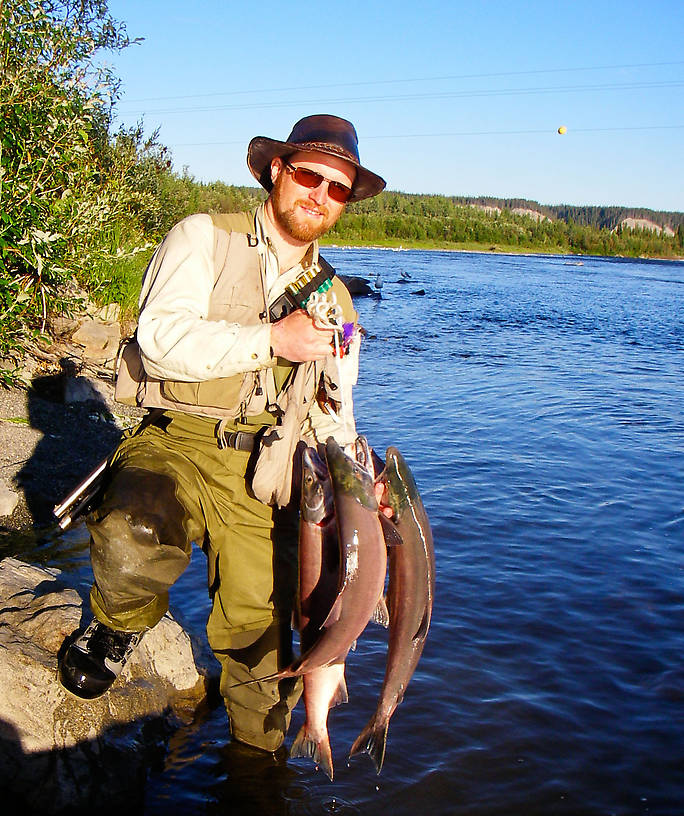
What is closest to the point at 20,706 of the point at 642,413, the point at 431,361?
the point at 642,413

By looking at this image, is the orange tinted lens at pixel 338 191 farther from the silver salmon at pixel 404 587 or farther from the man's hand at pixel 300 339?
the silver salmon at pixel 404 587

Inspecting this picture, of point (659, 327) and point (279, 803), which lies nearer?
point (279, 803)

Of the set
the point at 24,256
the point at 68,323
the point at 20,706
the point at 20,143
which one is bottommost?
the point at 20,706

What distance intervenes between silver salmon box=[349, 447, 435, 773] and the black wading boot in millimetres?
1155

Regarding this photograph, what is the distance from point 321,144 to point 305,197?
0.25 meters

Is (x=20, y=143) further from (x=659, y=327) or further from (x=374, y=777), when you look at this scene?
(x=659, y=327)

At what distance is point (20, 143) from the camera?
7.65m

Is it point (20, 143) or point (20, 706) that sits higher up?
point (20, 143)

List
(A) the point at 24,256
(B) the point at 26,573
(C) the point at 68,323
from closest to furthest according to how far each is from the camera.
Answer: (B) the point at 26,573, (A) the point at 24,256, (C) the point at 68,323

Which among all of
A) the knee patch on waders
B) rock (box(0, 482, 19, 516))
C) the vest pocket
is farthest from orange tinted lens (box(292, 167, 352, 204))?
rock (box(0, 482, 19, 516))

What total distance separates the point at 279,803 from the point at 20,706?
52.3 inches

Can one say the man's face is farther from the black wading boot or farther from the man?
the black wading boot

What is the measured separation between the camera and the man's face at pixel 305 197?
12.6ft

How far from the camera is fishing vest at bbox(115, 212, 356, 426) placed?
12.0 ft
